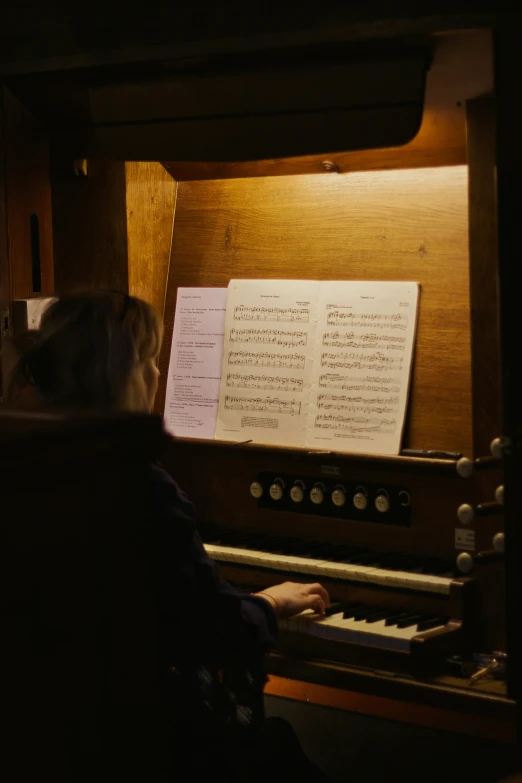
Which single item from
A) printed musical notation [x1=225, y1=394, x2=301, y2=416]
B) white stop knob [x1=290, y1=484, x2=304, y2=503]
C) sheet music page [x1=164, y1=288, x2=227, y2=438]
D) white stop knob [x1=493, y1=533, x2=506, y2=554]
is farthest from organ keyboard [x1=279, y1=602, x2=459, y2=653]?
sheet music page [x1=164, y1=288, x2=227, y2=438]

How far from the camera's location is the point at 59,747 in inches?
53.1

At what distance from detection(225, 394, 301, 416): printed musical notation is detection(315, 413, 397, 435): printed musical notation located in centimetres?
9

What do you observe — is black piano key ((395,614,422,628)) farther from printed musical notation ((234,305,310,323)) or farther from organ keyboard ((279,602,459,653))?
printed musical notation ((234,305,310,323))

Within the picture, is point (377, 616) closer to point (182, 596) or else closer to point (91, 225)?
point (182, 596)

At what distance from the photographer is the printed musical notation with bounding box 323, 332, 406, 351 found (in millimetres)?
2750

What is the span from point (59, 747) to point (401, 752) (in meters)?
1.95

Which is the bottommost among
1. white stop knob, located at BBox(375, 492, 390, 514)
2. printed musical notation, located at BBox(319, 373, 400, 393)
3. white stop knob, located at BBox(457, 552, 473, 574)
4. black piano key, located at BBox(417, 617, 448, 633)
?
black piano key, located at BBox(417, 617, 448, 633)

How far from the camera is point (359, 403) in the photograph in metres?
2.78

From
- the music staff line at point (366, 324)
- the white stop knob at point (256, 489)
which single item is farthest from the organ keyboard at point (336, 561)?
the music staff line at point (366, 324)

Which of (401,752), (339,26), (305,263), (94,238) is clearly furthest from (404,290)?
(401,752)

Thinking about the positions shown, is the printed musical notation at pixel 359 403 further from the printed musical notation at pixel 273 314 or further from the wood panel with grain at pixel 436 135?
the wood panel with grain at pixel 436 135

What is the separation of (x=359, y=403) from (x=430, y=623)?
25.4 inches

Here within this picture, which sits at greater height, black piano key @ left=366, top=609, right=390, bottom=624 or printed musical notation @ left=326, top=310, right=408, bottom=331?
printed musical notation @ left=326, top=310, right=408, bottom=331

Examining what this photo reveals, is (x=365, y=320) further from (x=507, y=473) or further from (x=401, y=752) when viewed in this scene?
(x=401, y=752)
